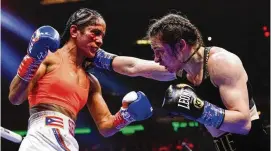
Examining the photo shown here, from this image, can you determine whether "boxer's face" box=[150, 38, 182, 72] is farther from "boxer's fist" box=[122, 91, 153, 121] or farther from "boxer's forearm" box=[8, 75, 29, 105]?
"boxer's forearm" box=[8, 75, 29, 105]

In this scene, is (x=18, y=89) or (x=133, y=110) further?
(x=133, y=110)

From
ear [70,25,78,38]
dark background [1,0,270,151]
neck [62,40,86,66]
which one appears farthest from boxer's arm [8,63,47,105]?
dark background [1,0,270,151]

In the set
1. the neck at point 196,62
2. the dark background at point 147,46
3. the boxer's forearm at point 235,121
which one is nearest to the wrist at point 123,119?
the neck at point 196,62

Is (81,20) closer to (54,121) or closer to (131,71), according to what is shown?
(131,71)

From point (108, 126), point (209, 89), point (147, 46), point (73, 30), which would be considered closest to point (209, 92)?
point (209, 89)

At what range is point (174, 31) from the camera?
7.25 ft

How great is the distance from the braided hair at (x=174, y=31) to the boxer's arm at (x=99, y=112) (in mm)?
622

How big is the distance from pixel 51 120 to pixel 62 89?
8.0 inches

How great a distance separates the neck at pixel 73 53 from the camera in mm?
2525

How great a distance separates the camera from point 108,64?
2803 millimetres

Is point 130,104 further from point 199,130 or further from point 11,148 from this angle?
point 11,148

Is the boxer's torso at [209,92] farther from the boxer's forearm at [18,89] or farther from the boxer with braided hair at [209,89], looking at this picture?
the boxer's forearm at [18,89]

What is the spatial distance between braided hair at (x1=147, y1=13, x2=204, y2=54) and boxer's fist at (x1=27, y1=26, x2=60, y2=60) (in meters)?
0.56

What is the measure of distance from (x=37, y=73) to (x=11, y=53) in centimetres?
649
